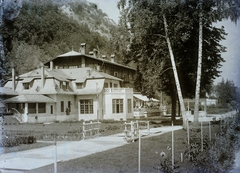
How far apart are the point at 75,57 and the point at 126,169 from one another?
96.5 feet

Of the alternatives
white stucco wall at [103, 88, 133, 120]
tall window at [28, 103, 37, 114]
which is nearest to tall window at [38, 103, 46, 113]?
tall window at [28, 103, 37, 114]

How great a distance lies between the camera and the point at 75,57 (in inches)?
1423

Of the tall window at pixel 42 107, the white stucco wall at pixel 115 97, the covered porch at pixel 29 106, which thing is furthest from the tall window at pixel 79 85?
the tall window at pixel 42 107

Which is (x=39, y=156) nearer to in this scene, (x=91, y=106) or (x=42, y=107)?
(x=42, y=107)

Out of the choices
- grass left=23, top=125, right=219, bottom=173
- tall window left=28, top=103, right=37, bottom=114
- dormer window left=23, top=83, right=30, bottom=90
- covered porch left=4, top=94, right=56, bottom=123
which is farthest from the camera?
tall window left=28, top=103, right=37, bottom=114

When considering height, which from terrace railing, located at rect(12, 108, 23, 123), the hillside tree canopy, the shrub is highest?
the hillside tree canopy

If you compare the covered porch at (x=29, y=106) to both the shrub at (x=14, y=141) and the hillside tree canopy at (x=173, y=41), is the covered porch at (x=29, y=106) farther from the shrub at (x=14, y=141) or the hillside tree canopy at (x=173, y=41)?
the hillside tree canopy at (x=173, y=41)

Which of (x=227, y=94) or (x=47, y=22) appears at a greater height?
(x=47, y=22)

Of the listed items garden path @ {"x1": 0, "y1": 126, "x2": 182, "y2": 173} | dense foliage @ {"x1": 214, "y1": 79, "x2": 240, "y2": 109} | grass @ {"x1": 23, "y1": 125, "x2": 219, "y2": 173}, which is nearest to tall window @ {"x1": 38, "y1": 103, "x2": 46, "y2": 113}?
garden path @ {"x1": 0, "y1": 126, "x2": 182, "y2": 173}

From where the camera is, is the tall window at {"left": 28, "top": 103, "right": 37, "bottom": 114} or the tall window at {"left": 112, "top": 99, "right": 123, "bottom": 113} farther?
the tall window at {"left": 112, "top": 99, "right": 123, "bottom": 113}

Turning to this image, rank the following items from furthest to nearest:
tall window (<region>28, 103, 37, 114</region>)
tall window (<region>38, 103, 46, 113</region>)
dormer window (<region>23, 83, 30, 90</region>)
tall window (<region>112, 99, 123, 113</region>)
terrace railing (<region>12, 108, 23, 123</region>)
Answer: tall window (<region>112, 99, 123, 113</region>), tall window (<region>38, 103, 46, 113</region>), tall window (<region>28, 103, 37, 114</region>), dormer window (<region>23, 83, 30, 90</region>), terrace railing (<region>12, 108, 23, 123</region>)

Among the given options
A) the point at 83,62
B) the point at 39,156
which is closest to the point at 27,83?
the point at 39,156

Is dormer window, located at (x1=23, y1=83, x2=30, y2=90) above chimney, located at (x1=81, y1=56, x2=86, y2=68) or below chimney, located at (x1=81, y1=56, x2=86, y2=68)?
below

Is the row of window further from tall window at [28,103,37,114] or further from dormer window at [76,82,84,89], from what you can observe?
tall window at [28,103,37,114]
